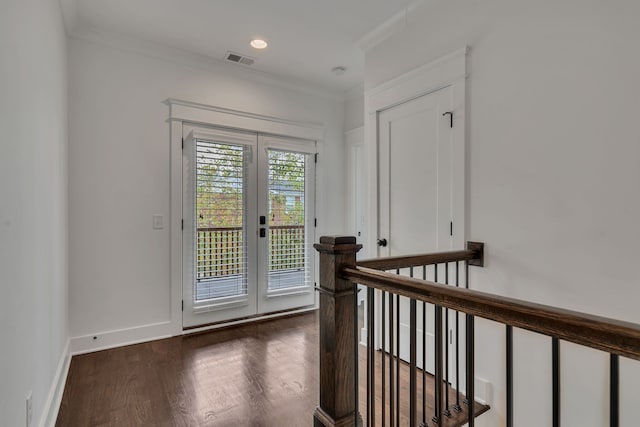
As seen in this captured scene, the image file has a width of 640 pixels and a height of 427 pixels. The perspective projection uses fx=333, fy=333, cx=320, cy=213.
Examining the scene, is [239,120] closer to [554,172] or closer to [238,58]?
[238,58]

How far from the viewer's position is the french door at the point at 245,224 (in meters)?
3.24

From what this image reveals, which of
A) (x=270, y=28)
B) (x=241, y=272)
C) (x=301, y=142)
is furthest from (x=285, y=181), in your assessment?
(x=270, y=28)

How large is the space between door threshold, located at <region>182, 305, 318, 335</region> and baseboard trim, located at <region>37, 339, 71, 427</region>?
0.93m

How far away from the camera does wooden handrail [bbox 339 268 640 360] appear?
0.65m

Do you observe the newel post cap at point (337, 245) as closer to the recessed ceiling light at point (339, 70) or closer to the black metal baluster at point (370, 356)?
the black metal baluster at point (370, 356)

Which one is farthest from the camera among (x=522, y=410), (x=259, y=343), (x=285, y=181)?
(x=285, y=181)

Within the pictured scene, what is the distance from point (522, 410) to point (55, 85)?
135 inches

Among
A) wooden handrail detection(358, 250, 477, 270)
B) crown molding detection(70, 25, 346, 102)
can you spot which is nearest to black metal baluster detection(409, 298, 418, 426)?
wooden handrail detection(358, 250, 477, 270)

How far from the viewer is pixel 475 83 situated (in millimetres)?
2086

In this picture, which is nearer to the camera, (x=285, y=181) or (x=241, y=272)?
(x=241, y=272)

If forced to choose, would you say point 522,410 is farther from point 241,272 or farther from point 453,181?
point 241,272

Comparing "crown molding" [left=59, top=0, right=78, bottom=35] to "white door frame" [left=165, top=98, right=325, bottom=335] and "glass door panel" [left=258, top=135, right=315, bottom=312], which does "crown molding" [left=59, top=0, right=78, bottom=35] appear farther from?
"glass door panel" [left=258, top=135, right=315, bottom=312]

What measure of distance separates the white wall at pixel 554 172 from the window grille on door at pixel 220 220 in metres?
2.25

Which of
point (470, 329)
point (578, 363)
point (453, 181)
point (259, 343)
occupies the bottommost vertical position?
point (259, 343)
